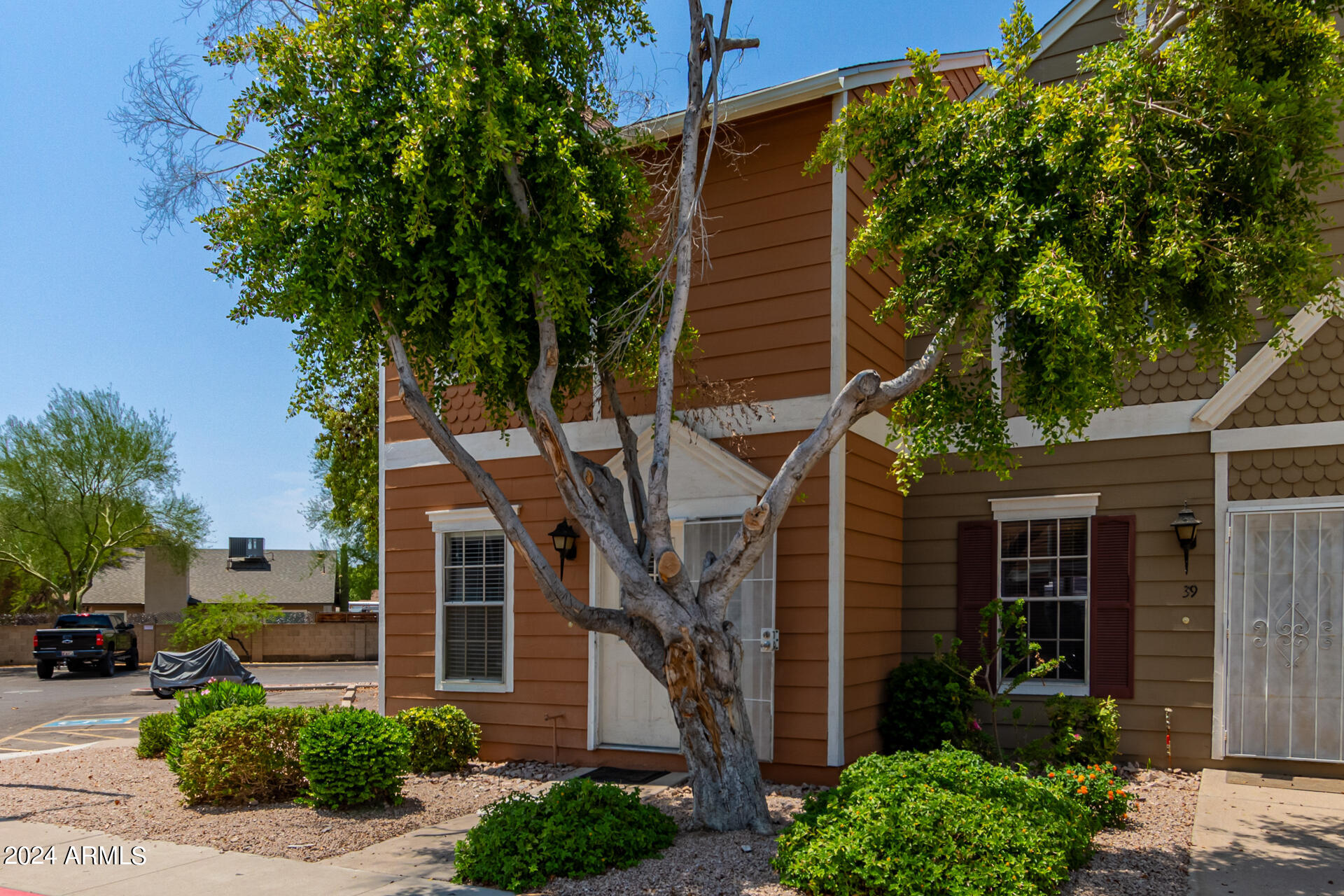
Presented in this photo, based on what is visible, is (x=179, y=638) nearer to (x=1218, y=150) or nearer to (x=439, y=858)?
(x=439, y=858)

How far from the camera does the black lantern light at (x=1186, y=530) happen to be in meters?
8.51

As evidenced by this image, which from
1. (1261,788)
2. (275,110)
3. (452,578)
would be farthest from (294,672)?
(1261,788)

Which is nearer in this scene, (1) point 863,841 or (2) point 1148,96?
(1) point 863,841

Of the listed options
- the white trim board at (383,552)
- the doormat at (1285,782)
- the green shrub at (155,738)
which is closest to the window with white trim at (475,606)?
the white trim board at (383,552)

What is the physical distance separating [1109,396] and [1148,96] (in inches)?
80.4

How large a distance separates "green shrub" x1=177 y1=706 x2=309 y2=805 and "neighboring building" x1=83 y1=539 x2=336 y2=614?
2833 cm

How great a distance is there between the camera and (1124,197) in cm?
595

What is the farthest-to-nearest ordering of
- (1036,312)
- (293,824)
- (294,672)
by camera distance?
(294,672), (293,824), (1036,312)

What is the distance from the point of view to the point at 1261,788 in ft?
25.8

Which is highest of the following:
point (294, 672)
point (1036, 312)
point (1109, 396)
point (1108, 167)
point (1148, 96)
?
point (1148, 96)

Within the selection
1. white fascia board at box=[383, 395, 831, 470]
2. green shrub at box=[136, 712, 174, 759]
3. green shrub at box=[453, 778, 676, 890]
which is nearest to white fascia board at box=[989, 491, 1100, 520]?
white fascia board at box=[383, 395, 831, 470]

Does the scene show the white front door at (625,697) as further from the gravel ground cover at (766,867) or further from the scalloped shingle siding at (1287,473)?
the scalloped shingle siding at (1287,473)

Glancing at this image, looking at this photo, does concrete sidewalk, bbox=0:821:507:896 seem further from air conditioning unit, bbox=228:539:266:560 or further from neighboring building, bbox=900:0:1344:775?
air conditioning unit, bbox=228:539:266:560

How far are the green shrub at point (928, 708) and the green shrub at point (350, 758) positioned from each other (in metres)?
4.50
